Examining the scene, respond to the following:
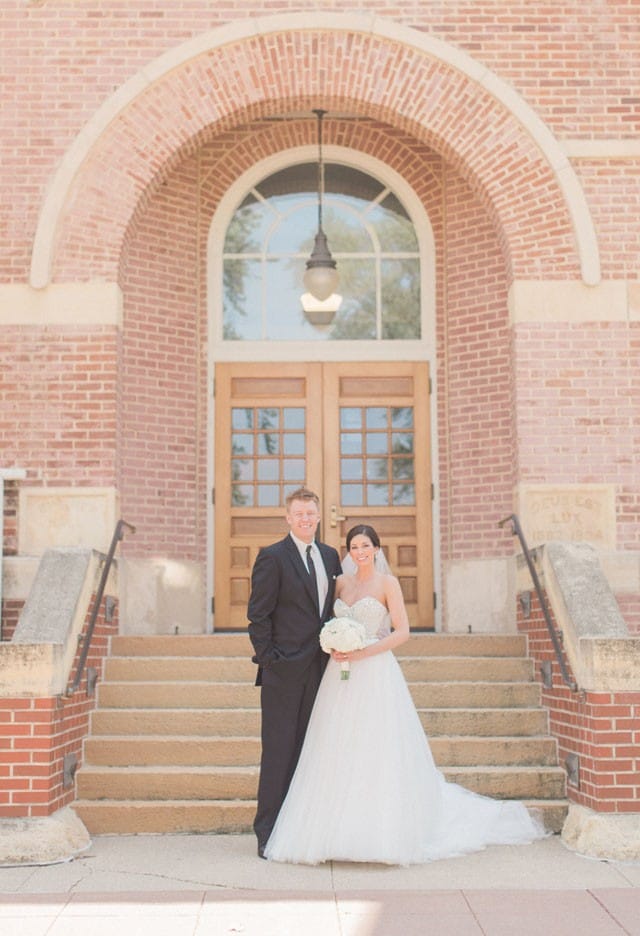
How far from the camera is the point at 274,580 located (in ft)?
19.4

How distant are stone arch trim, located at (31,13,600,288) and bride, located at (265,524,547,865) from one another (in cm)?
363

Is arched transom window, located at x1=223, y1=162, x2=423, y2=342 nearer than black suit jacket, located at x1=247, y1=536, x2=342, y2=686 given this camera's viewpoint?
No

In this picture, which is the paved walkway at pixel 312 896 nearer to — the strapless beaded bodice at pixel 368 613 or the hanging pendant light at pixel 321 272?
the strapless beaded bodice at pixel 368 613

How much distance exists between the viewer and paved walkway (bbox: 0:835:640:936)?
15.0 feet

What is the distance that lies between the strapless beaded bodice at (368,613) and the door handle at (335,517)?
3.62m

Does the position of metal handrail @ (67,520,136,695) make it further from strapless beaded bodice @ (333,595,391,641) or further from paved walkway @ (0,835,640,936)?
strapless beaded bodice @ (333,595,391,641)

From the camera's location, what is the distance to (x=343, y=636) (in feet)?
18.7

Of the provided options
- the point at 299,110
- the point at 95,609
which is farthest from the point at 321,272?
the point at 95,609

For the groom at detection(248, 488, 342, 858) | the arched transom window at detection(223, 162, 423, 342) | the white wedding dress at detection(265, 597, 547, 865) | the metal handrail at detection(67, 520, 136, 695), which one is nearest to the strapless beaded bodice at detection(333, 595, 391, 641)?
the white wedding dress at detection(265, 597, 547, 865)

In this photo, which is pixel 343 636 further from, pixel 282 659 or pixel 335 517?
pixel 335 517

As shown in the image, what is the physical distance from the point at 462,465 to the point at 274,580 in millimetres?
3973

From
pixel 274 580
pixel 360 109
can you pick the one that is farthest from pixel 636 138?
pixel 274 580

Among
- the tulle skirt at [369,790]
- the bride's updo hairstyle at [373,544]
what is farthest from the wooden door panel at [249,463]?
the tulle skirt at [369,790]

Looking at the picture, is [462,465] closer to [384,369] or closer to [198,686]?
[384,369]
